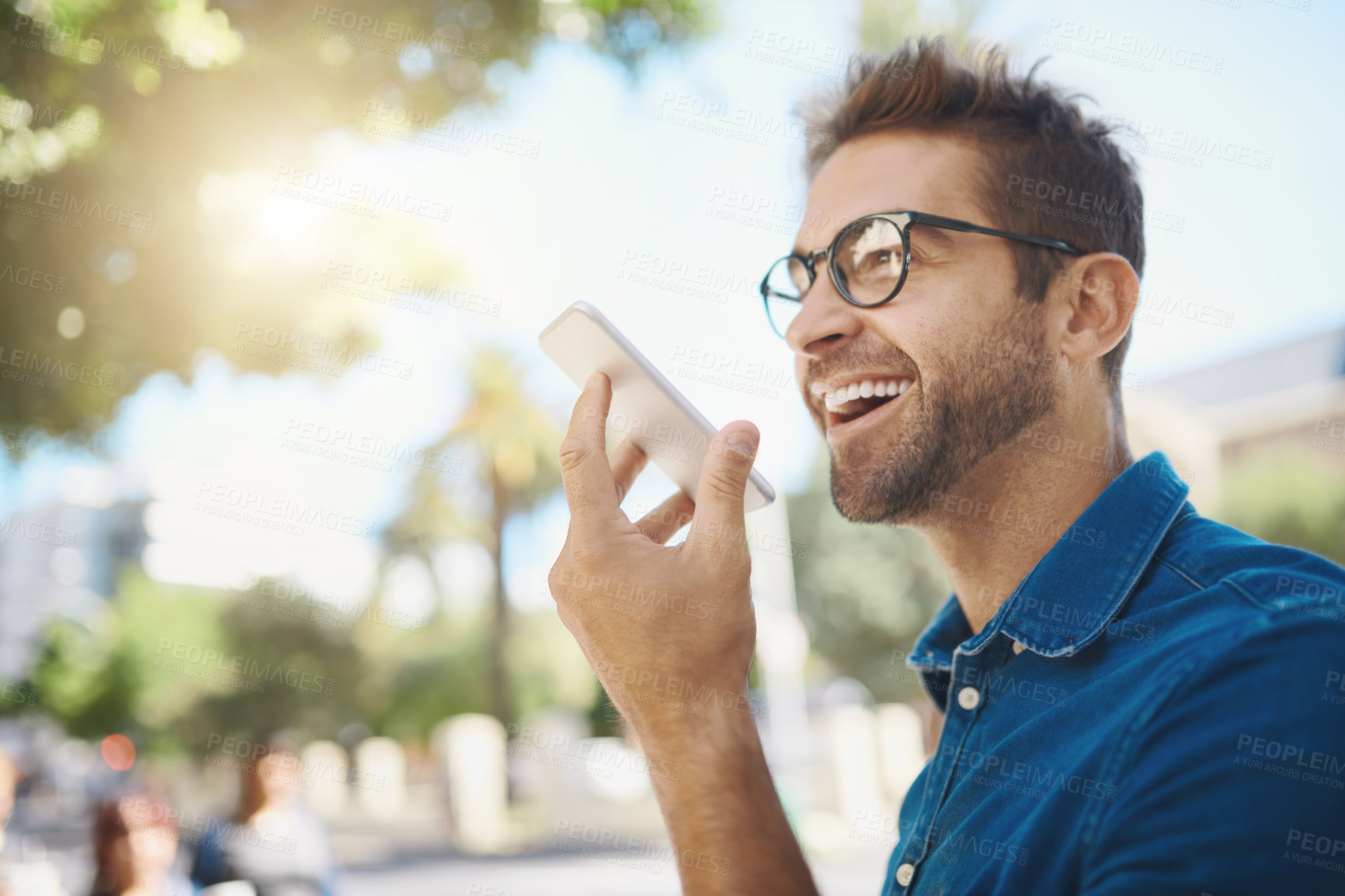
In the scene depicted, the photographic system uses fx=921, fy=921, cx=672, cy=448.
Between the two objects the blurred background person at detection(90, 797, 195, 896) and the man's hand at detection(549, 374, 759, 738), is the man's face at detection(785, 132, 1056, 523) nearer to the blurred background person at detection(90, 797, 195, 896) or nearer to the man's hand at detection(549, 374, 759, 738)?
the man's hand at detection(549, 374, 759, 738)

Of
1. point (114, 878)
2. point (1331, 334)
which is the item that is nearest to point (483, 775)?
point (114, 878)

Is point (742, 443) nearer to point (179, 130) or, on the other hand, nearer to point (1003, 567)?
Result: point (1003, 567)

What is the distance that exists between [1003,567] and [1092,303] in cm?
63

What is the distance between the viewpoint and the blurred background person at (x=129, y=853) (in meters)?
5.22

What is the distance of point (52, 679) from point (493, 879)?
2773 centimetres

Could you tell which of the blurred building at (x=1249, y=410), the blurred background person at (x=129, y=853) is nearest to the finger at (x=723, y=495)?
the blurred background person at (x=129, y=853)

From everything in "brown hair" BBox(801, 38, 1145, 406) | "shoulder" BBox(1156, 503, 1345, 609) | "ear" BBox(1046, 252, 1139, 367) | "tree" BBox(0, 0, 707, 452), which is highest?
"tree" BBox(0, 0, 707, 452)

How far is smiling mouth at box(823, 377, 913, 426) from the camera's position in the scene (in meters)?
1.91

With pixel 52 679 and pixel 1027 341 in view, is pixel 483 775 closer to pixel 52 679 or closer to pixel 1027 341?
pixel 1027 341

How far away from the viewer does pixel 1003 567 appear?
6.01 ft

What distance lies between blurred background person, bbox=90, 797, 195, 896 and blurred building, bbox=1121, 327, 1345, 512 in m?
24.4

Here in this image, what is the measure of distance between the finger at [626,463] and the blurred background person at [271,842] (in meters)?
4.41

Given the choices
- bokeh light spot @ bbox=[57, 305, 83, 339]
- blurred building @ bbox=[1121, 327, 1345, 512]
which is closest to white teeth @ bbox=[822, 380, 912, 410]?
bokeh light spot @ bbox=[57, 305, 83, 339]

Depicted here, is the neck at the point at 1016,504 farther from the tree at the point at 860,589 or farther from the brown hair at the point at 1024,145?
the tree at the point at 860,589
